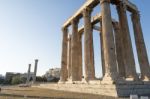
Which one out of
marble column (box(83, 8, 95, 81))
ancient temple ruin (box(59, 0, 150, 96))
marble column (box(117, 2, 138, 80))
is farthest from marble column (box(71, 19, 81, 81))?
marble column (box(117, 2, 138, 80))

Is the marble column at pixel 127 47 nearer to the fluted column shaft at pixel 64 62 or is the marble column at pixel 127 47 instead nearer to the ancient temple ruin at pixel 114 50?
the ancient temple ruin at pixel 114 50

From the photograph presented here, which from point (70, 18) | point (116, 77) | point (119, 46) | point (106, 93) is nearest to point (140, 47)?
point (119, 46)

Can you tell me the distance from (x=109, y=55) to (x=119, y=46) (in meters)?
11.9

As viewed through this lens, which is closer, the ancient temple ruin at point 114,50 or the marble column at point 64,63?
the ancient temple ruin at point 114,50

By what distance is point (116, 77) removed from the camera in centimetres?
2370

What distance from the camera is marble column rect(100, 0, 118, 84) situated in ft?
79.1

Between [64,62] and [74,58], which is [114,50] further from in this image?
[64,62]

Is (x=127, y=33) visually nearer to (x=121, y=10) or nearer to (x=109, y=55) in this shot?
(x=121, y=10)

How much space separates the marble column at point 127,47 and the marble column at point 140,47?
3.22m

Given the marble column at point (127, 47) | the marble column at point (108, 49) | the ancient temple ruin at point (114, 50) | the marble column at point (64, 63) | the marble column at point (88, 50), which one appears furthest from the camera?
the marble column at point (64, 63)

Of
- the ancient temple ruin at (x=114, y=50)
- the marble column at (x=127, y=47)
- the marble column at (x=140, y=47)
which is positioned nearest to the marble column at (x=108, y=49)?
the ancient temple ruin at (x=114, y=50)

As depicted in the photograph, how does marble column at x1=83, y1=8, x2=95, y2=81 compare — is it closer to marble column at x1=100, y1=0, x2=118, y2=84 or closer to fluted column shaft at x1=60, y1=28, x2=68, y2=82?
marble column at x1=100, y1=0, x2=118, y2=84

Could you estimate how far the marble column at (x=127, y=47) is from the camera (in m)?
28.7

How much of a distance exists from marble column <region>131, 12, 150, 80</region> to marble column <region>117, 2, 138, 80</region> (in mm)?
3222
